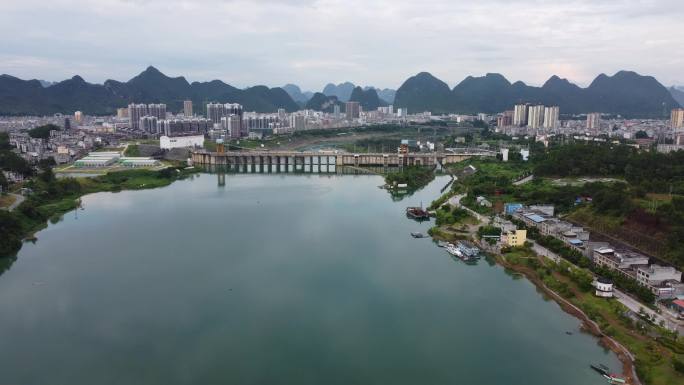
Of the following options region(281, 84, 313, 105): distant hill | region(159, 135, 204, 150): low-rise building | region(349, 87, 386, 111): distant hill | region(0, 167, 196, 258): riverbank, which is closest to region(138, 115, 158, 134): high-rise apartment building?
region(159, 135, 204, 150): low-rise building

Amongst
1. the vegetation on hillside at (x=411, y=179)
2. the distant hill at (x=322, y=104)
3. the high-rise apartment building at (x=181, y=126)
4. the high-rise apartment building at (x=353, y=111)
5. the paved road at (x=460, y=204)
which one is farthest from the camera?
the distant hill at (x=322, y=104)

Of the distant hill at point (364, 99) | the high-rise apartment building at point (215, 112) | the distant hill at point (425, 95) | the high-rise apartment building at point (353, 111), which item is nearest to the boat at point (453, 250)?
the high-rise apartment building at point (215, 112)

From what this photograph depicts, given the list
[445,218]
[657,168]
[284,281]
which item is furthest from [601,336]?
[657,168]

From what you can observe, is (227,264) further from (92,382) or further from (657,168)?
(657,168)

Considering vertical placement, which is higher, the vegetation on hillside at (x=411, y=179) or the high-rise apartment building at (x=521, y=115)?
the high-rise apartment building at (x=521, y=115)

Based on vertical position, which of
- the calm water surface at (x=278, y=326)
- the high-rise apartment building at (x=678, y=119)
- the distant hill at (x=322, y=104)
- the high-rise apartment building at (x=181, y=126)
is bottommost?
the calm water surface at (x=278, y=326)

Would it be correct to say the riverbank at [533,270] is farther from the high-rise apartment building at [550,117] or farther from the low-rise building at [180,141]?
the high-rise apartment building at [550,117]

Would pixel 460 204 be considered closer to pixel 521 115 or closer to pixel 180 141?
A: pixel 180 141
